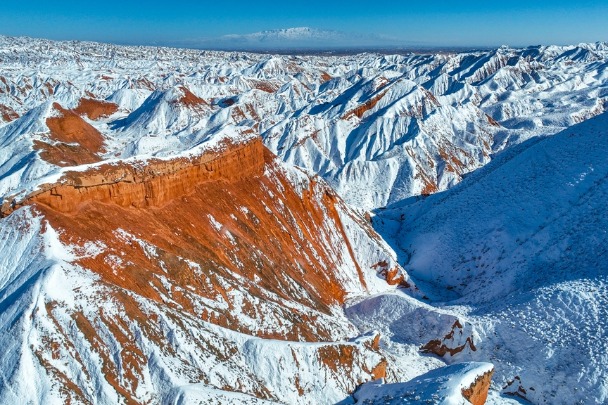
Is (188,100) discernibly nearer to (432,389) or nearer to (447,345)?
(447,345)

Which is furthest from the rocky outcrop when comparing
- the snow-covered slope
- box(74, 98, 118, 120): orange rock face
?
box(74, 98, 118, 120): orange rock face

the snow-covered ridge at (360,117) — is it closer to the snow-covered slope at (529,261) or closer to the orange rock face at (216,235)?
the orange rock face at (216,235)

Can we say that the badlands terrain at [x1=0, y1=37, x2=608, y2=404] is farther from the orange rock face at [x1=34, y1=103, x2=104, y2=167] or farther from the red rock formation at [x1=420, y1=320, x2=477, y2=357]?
the orange rock face at [x1=34, y1=103, x2=104, y2=167]

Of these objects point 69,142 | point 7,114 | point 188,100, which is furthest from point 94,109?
point 69,142

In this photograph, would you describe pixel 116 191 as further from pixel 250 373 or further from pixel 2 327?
pixel 250 373

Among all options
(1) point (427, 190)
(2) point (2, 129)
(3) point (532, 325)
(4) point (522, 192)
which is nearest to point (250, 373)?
(3) point (532, 325)

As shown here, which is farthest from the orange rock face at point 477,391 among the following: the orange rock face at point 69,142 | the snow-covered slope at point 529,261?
the orange rock face at point 69,142
